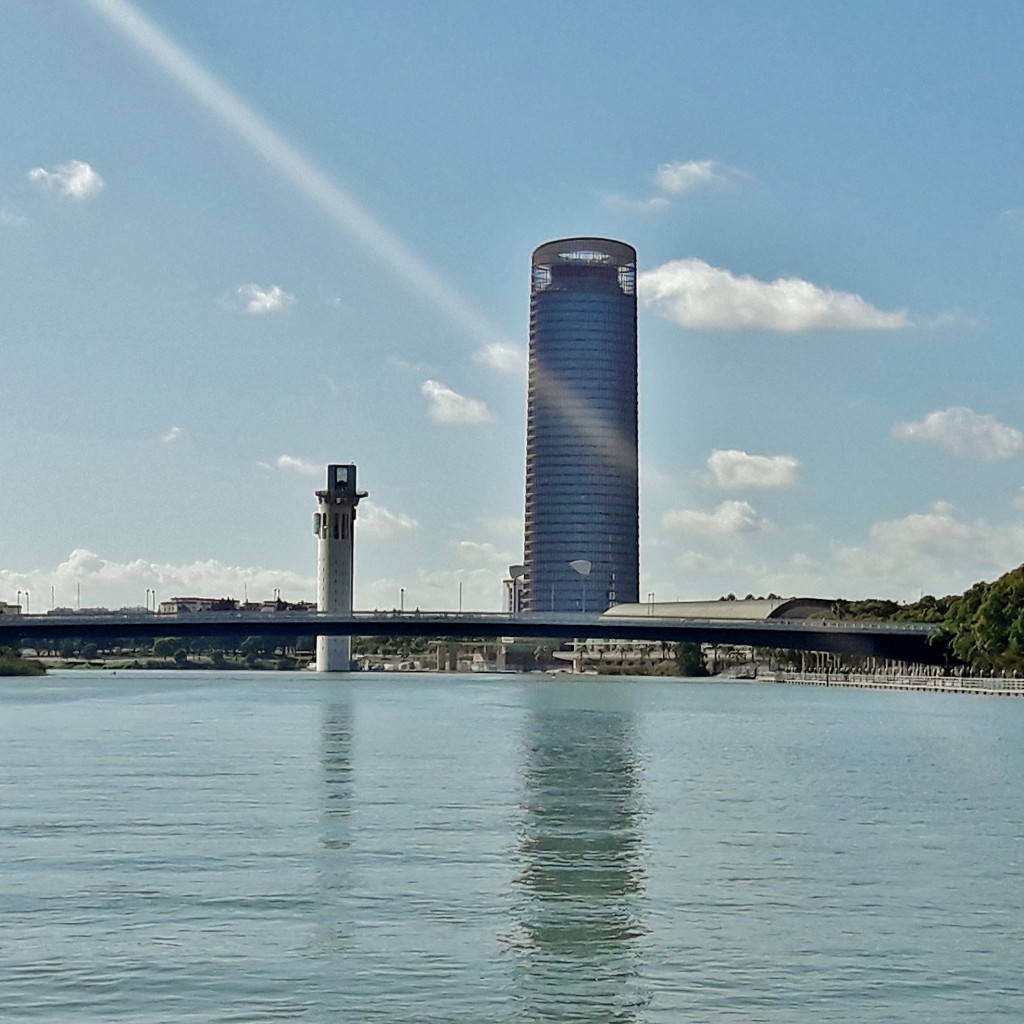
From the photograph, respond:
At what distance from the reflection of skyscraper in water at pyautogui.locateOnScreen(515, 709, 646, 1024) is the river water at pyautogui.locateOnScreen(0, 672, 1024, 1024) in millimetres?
97

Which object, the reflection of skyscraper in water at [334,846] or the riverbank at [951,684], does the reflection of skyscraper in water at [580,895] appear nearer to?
the reflection of skyscraper in water at [334,846]

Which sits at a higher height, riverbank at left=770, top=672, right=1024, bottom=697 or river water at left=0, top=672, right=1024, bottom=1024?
riverbank at left=770, top=672, right=1024, bottom=697

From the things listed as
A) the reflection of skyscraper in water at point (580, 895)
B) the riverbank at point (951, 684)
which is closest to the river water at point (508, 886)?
the reflection of skyscraper in water at point (580, 895)

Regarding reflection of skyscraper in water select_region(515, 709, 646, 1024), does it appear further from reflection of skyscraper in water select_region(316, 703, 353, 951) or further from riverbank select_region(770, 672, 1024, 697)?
riverbank select_region(770, 672, 1024, 697)

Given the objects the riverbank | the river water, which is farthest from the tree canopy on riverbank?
the river water

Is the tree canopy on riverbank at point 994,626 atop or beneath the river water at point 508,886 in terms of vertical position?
atop

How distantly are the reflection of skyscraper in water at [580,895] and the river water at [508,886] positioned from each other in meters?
0.10

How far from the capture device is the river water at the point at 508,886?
26438 millimetres

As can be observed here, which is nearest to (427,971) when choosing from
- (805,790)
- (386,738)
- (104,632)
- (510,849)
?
(510,849)

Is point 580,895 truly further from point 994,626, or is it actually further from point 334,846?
point 994,626

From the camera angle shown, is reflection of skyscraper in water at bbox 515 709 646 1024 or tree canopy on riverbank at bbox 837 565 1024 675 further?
tree canopy on riverbank at bbox 837 565 1024 675

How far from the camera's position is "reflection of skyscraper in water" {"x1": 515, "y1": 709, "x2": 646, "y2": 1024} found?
87.2ft

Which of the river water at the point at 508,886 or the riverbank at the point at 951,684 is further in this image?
the riverbank at the point at 951,684

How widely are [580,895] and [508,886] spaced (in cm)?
153
